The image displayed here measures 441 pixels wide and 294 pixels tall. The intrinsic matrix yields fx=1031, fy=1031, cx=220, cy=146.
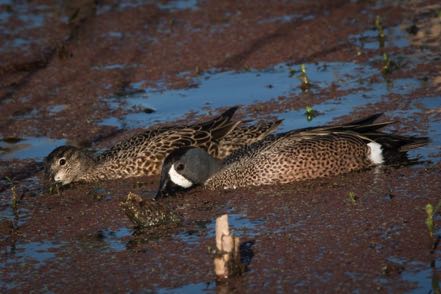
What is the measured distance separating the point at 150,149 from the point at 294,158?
1350mm

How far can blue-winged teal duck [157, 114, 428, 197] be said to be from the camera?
6.69 metres

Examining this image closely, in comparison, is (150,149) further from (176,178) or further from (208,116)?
(208,116)

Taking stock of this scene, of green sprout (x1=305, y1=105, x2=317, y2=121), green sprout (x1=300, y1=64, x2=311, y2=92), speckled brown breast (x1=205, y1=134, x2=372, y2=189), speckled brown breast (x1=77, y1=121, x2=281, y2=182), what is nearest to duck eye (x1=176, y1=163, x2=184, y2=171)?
speckled brown breast (x1=205, y1=134, x2=372, y2=189)

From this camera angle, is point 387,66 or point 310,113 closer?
point 310,113

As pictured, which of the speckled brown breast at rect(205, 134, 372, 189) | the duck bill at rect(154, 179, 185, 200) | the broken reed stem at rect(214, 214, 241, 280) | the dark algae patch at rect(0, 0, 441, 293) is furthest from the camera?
the duck bill at rect(154, 179, 185, 200)

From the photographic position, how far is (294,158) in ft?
21.9

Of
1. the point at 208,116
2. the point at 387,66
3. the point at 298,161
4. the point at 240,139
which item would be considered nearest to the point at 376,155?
the point at 298,161

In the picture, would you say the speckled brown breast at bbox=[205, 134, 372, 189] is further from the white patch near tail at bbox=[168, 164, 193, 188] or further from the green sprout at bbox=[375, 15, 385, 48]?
the green sprout at bbox=[375, 15, 385, 48]

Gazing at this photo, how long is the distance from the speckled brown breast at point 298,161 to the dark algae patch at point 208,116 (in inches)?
4.0

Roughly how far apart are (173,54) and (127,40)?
3.10ft

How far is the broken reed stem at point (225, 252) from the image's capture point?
496 cm

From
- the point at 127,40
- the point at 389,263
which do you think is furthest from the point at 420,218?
the point at 127,40

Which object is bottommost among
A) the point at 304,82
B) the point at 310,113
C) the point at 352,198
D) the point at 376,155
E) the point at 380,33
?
the point at 352,198

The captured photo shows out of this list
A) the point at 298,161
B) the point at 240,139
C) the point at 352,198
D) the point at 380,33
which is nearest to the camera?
the point at 352,198
